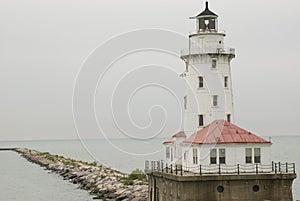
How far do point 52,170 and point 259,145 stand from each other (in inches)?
2065

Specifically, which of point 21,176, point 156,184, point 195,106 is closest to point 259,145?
point 195,106

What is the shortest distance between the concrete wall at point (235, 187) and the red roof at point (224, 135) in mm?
1641

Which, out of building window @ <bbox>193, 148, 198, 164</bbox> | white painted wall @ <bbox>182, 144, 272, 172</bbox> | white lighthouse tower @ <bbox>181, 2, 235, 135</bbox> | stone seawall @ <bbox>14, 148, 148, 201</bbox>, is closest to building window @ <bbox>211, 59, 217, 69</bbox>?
white lighthouse tower @ <bbox>181, 2, 235, 135</bbox>

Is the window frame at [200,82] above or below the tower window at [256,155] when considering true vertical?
above

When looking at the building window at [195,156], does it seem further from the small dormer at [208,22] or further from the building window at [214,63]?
the small dormer at [208,22]

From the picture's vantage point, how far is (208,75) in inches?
1120

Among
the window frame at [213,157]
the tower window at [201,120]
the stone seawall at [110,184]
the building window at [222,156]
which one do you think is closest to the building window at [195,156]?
the window frame at [213,157]

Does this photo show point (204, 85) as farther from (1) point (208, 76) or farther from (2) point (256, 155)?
(2) point (256, 155)

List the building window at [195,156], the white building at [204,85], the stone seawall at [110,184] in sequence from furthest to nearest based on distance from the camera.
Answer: the stone seawall at [110,184]
the white building at [204,85]
the building window at [195,156]

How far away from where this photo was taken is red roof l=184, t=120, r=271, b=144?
25172 mm

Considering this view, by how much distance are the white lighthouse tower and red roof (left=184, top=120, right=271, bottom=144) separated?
1.60 m

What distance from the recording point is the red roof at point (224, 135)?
82.6 ft

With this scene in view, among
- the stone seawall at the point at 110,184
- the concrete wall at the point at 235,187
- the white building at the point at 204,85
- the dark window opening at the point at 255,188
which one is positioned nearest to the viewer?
the concrete wall at the point at 235,187

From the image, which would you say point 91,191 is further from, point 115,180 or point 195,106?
point 195,106
